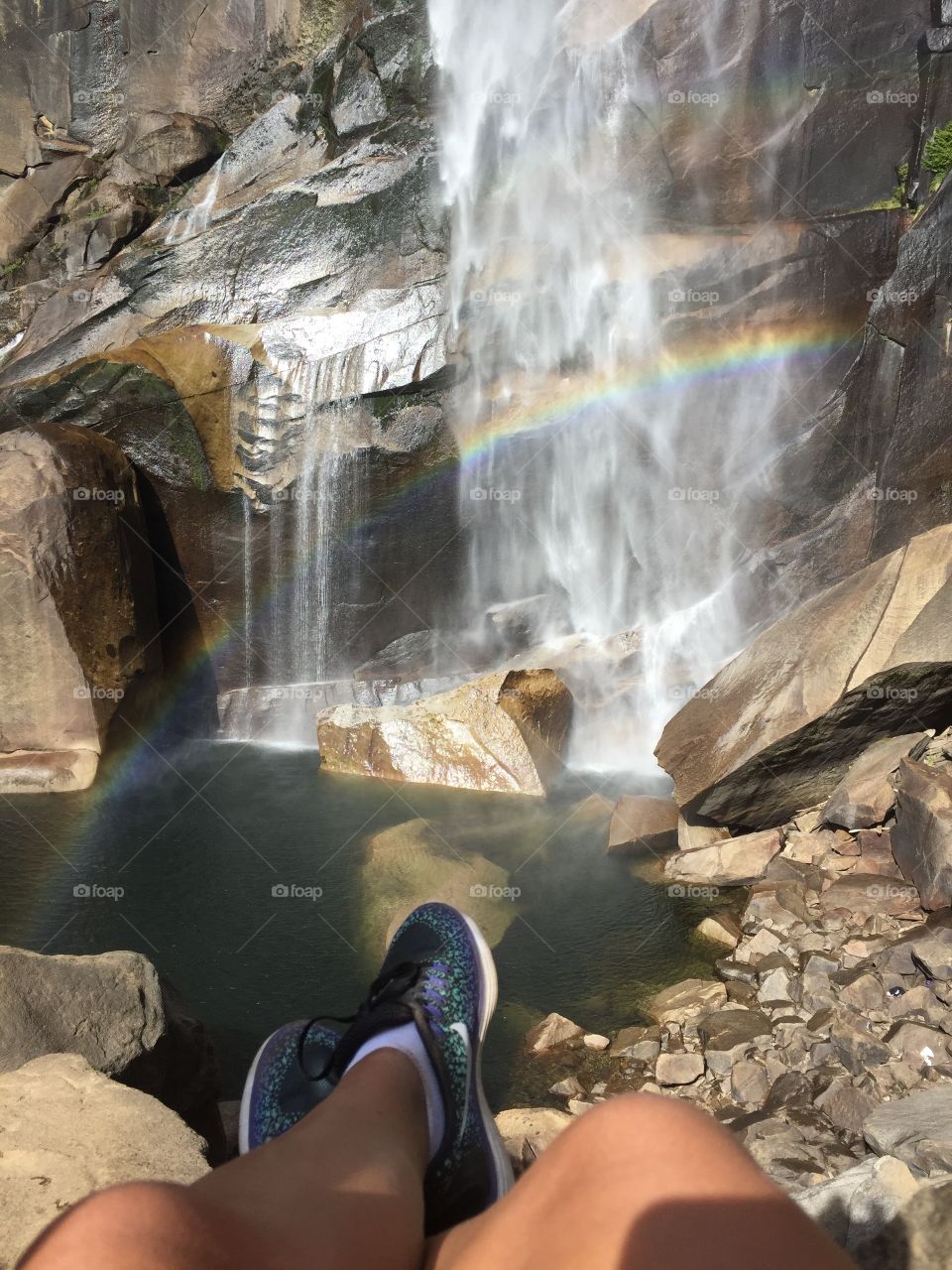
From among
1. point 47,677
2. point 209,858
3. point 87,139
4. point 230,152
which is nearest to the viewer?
point 209,858

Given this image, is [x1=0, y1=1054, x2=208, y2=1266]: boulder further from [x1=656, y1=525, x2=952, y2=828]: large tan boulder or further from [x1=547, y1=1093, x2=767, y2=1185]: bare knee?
[x1=656, y1=525, x2=952, y2=828]: large tan boulder

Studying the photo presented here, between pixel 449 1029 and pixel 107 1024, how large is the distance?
6.36 ft

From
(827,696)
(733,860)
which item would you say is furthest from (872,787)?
(733,860)

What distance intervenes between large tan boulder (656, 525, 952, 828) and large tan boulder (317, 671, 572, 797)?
1.91m

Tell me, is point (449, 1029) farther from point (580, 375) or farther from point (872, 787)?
point (580, 375)

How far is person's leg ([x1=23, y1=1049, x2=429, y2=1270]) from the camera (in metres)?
1.00

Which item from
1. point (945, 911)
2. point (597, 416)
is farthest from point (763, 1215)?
point (597, 416)

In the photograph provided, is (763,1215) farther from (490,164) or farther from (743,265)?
(490,164)

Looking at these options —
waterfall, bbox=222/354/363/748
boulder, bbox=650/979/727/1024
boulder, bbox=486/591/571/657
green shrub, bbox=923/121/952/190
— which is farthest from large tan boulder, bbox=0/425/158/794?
green shrub, bbox=923/121/952/190

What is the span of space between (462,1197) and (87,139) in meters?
19.8

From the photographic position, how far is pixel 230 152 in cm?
1455

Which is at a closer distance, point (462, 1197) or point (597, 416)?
point (462, 1197)

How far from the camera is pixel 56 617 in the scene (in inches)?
356

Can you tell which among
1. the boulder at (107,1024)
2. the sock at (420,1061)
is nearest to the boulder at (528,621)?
the boulder at (107,1024)
